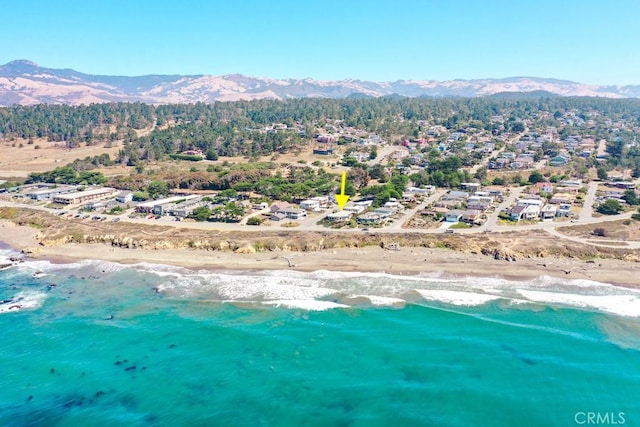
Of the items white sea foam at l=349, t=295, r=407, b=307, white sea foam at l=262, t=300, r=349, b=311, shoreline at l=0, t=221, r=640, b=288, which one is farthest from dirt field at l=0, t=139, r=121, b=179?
white sea foam at l=349, t=295, r=407, b=307

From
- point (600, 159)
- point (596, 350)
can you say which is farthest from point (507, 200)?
point (600, 159)

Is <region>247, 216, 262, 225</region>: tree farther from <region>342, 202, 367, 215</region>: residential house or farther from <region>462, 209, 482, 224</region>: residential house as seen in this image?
<region>462, 209, 482, 224</region>: residential house

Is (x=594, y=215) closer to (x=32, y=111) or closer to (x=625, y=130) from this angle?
(x=625, y=130)

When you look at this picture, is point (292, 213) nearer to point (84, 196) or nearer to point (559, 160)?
point (84, 196)

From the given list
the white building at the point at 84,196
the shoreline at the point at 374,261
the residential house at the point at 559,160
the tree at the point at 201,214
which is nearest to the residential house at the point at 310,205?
the tree at the point at 201,214

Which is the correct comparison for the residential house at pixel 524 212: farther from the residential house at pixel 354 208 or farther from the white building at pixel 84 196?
the white building at pixel 84 196

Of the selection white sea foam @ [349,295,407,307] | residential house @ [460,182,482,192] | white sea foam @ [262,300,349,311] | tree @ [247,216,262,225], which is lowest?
white sea foam @ [262,300,349,311]
